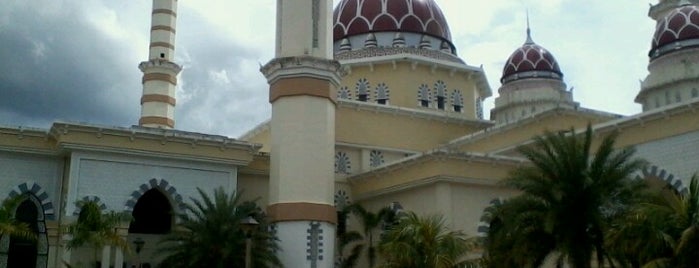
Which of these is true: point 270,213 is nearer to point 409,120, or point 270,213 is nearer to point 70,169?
point 70,169

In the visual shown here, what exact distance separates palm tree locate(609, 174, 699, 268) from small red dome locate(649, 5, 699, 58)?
18.2 meters

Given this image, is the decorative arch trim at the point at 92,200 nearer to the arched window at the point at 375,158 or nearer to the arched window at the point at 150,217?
the arched window at the point at 150,217

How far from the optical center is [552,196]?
55.5 feet

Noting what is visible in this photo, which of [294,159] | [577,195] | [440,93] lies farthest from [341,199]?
[577,195]

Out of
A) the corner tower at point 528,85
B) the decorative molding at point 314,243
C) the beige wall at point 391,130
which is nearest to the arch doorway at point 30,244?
the decorative molding at point 314,243

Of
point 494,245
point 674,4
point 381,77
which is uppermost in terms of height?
point 674,4

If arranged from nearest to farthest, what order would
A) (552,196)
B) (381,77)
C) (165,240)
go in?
(552,196) < (165,240) < (381,77)

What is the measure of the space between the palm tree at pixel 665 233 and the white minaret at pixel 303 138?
9086mm

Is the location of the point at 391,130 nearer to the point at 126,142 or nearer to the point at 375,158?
the point at 375,158

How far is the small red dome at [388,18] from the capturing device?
34406 millimetres

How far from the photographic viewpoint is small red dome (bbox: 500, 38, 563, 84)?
123 feet

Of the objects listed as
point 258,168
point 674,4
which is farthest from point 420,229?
point 674,4

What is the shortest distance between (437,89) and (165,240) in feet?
52.4

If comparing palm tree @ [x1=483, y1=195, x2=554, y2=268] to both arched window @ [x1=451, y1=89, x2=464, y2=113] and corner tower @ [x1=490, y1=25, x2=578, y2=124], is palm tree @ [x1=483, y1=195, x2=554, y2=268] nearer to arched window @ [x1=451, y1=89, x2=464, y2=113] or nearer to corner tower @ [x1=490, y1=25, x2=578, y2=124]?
arched window @ [x1=451, y1=89, x2=464, y2=113]
